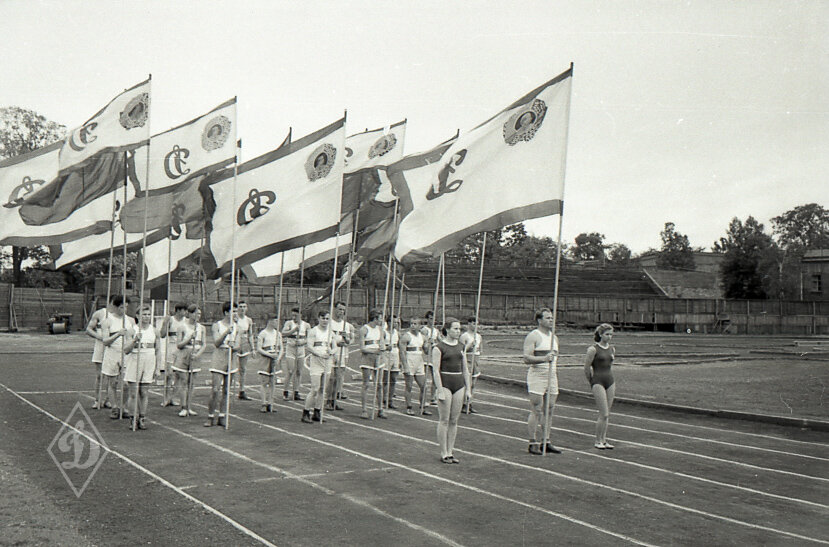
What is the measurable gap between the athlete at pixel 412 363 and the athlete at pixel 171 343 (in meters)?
4.43

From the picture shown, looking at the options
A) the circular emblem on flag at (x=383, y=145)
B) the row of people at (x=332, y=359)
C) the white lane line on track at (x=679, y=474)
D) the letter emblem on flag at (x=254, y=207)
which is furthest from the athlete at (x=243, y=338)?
the white lane line on track at (x=679, y=474)

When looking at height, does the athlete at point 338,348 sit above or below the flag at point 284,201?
below

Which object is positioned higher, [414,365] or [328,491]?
[414,365]

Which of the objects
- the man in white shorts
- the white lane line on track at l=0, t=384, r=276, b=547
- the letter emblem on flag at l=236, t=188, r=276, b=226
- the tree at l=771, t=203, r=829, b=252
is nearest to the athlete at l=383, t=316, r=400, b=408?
the letter emblem on flag at l=236, t=188, r=276, b=226

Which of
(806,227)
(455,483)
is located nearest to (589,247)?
(806,227)

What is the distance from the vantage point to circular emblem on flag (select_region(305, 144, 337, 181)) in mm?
12531

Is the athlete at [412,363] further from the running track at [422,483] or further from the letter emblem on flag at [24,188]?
the letter emblem on flag at [24,188]

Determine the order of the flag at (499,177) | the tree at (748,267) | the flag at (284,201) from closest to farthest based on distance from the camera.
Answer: the flag at (499,177)
the flag at (284,201)
the tree at (748,267)

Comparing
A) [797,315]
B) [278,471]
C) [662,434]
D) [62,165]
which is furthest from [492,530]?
[797,315]

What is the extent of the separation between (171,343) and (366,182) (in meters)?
5.45

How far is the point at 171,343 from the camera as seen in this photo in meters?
15.4

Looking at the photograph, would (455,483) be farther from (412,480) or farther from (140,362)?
(140,362)

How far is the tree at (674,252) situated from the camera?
11319 cm

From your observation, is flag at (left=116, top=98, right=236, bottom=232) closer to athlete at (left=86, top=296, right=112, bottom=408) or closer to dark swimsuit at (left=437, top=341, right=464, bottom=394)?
athlete at (left=86, top=296, right=112, bottom=408)
